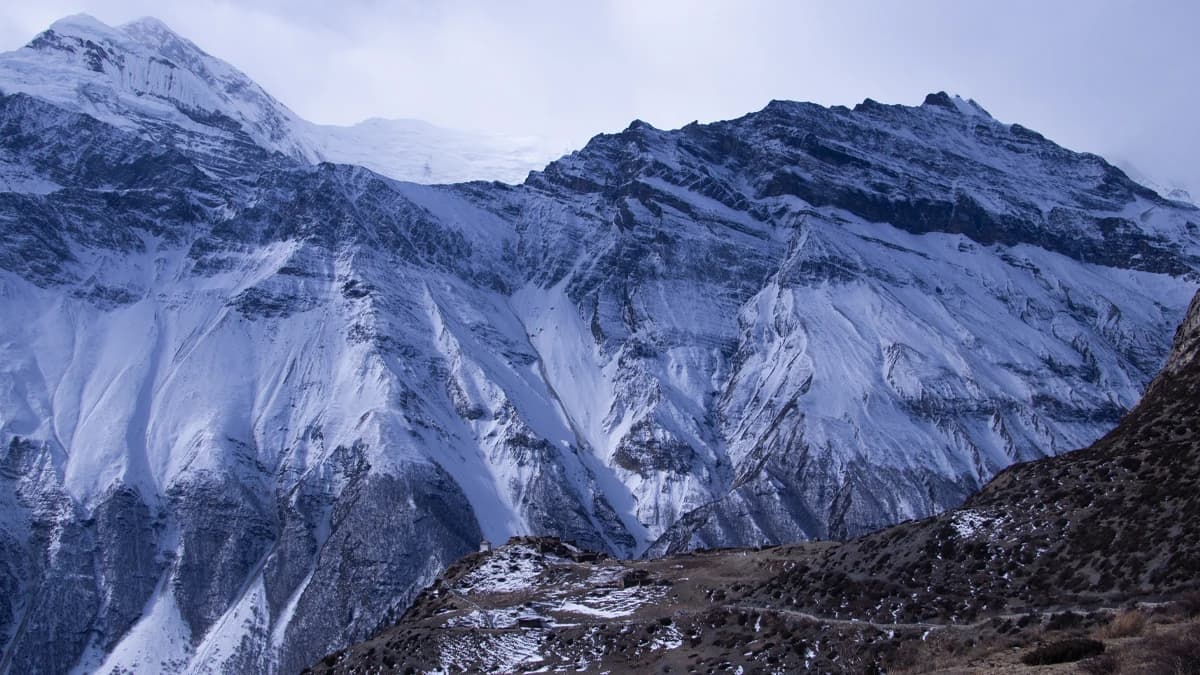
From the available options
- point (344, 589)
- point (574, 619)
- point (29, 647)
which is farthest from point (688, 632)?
point (29, 647)

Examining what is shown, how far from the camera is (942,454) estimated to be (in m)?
194

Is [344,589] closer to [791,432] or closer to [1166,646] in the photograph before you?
[791,432]

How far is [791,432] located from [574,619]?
446 feet

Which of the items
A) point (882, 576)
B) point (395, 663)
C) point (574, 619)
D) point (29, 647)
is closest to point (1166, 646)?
point (882, 576)

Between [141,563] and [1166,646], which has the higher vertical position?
[141,563]

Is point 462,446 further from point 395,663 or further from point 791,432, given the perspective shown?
point 395,663

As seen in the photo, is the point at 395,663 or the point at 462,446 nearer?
the point at 395,663

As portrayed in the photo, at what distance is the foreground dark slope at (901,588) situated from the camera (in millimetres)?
47844

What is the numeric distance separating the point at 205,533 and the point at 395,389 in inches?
1463

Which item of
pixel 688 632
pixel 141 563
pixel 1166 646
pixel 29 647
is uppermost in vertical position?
pixel 141 563

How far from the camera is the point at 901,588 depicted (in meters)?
54.4

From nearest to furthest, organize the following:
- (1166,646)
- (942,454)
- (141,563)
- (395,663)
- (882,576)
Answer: (1166,646) → (882,576) → (395,663) → (141,563) → (942,454)

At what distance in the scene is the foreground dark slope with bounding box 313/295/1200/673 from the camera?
157 feet

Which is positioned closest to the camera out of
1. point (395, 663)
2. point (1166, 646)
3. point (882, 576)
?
point (1166, 646)
